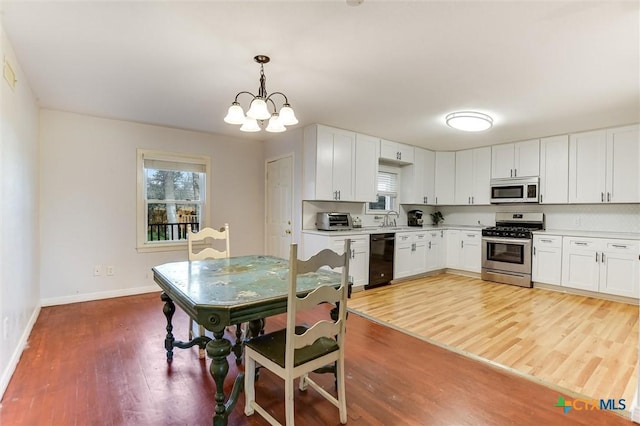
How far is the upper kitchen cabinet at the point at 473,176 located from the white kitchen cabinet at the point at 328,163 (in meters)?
2.47

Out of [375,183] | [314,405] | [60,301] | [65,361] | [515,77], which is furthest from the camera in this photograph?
[375,183]

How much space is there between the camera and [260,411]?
5.82 ft

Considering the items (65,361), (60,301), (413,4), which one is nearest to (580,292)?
(413,4)

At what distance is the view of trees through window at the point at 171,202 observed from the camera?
14.7ft

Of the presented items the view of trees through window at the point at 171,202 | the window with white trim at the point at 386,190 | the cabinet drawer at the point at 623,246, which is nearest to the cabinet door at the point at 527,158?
the cabinet drawer at the point at 623,246

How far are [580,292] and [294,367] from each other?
4.75 meters

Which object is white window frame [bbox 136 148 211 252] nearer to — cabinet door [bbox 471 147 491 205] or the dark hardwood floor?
the dark hardwood floor

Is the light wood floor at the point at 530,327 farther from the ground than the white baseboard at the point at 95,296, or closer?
closer

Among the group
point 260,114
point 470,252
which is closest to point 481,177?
point 470,252

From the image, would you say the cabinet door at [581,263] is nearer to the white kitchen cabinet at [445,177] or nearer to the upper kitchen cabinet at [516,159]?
the upper kitchen cabinet at [516,159]

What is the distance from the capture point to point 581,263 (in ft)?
14.3

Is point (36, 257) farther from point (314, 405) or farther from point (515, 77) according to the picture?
point (515, 77)

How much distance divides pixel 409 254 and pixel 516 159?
2378mm

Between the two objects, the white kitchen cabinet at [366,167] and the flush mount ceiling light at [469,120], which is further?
the white kitchen cabinet at [366,167]
